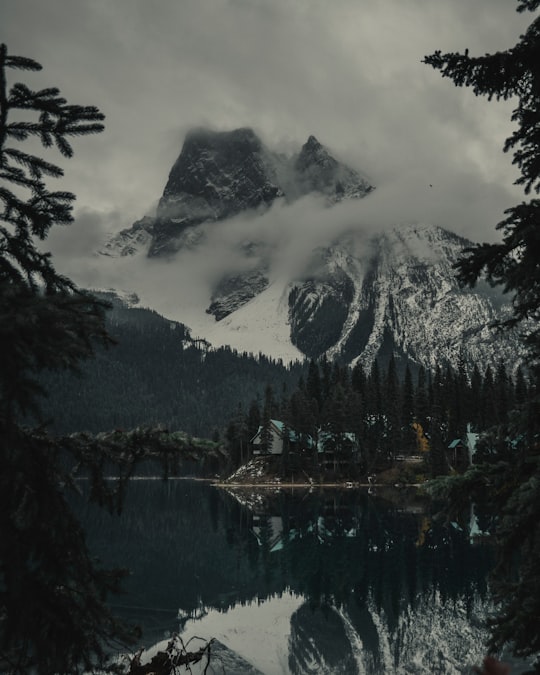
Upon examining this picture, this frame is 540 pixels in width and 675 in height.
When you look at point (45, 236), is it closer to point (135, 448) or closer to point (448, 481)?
point (135, 448)

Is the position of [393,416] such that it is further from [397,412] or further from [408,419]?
[408,419]

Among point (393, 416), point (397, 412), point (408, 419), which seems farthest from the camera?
point (408, 419)

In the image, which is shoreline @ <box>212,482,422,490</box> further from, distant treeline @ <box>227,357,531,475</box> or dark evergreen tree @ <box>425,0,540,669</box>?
dark evergreen tree @ <box>425,0,540,669</box>

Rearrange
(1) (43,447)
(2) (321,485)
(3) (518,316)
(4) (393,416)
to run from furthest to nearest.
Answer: (2) (321,485)
(4) (393,416)
(3) (518,316)
(1) (43,447)

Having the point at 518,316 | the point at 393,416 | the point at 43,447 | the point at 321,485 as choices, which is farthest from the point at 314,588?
the point at 393,416

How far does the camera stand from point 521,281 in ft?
29.7

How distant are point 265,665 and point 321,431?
316 feet

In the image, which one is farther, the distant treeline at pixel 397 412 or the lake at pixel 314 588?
the distant treeline at pixel 397 412

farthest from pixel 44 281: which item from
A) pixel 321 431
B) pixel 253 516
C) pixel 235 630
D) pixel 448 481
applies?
pixel 321 431

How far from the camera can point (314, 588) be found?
123ft

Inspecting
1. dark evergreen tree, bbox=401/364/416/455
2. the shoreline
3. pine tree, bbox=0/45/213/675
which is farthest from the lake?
dark evergreen tree, bbox=401/364/416/455

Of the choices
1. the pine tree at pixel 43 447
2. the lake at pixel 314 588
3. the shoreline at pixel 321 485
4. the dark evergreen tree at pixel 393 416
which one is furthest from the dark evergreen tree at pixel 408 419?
the pine tree at pixel 43 447

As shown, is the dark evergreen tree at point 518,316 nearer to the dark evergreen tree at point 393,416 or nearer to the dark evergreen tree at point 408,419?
the dark evergreen tree at point 393,416

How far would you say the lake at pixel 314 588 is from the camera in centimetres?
2712
